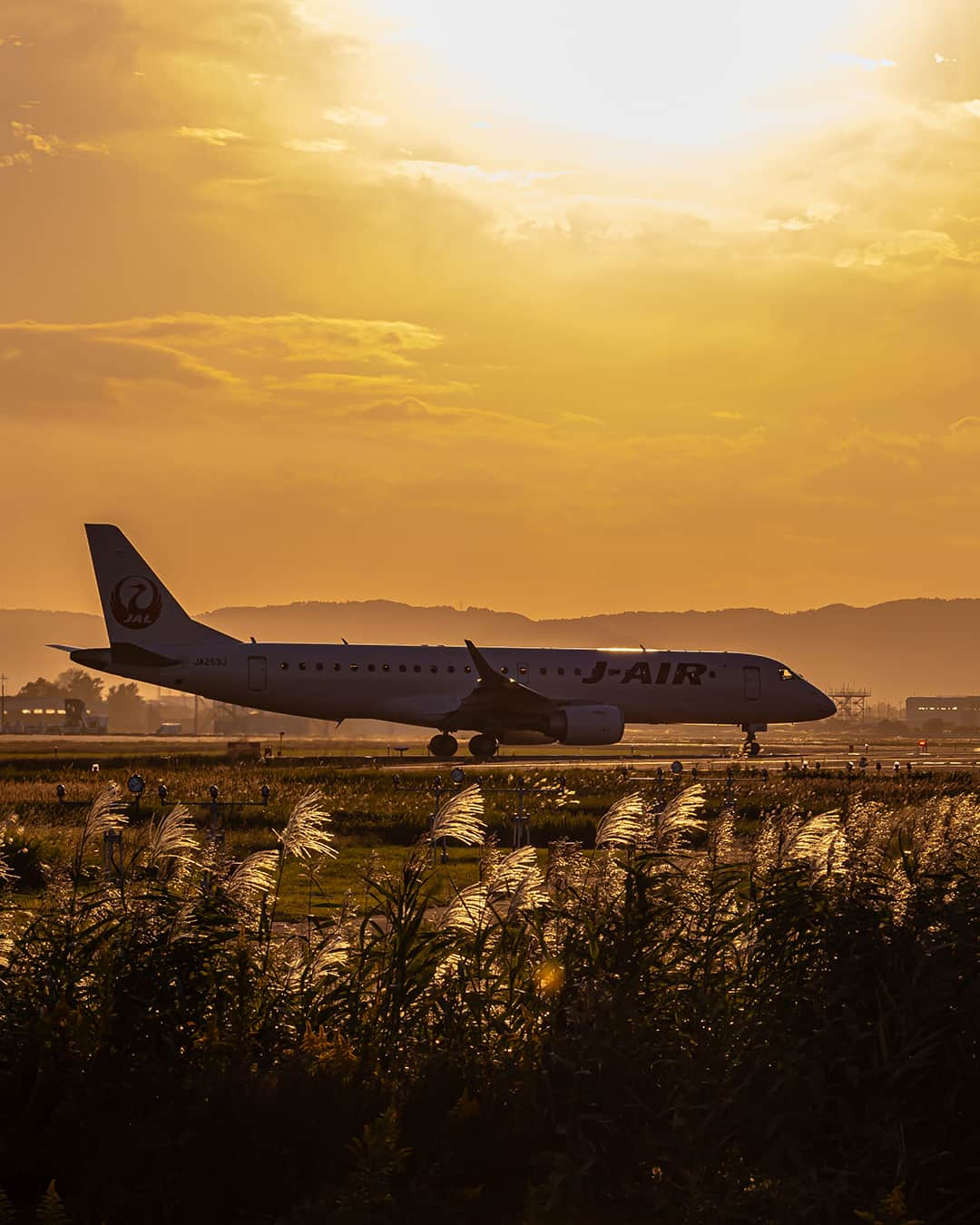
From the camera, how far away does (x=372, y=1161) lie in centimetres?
726

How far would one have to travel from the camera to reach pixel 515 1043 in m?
8.97

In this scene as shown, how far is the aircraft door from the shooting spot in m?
55.8

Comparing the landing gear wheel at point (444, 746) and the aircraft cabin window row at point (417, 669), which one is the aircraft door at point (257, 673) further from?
the landing gear wheel at point (444, 746)

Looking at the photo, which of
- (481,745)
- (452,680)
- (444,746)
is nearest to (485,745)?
(481,745)

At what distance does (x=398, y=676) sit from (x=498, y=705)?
13.2ft

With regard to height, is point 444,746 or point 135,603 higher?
point 135,603

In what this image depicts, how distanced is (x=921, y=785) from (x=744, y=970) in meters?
28.7

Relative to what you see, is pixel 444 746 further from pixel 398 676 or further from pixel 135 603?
pixel 135 603

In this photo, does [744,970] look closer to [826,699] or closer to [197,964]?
[197,964]

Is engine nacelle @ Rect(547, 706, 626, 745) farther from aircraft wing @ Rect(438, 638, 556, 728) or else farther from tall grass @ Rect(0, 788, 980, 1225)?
tall grass @ Rect(0, 788, 980, 1225)

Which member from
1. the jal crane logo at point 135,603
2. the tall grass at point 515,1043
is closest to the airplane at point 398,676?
the jal crane logo at point 135,603

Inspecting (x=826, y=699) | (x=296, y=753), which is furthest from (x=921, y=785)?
(x=296, y=753)

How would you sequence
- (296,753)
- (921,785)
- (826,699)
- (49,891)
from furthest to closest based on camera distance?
(296,753)
(826,699)
(921,785)
(49,891)

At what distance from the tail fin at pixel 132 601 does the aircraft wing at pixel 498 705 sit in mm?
9079
